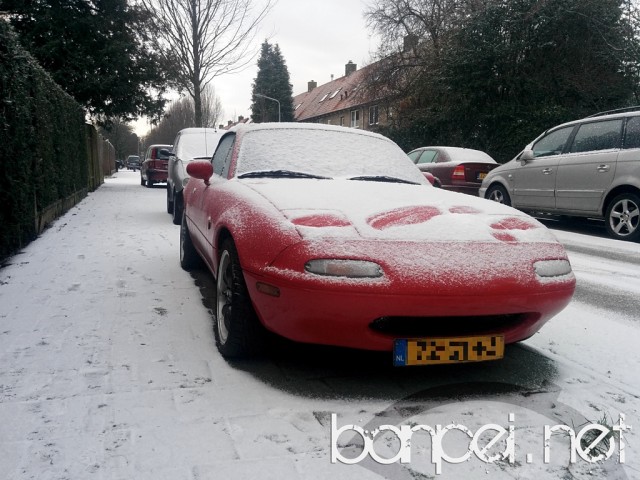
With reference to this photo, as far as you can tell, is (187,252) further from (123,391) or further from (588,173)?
(588,173)

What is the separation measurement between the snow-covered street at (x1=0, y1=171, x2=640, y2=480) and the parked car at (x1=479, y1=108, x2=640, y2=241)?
3920 mm

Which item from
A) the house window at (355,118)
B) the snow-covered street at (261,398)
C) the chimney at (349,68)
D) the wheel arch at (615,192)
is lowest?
the snow-covered street at (261,398)

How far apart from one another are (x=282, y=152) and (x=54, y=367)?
210 centimetres

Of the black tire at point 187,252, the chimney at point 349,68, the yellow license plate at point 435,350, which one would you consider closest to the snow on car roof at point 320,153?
the black tire at point 187,252

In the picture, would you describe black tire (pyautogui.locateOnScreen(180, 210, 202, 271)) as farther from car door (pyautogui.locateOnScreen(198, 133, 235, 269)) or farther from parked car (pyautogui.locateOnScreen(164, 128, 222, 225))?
parked car (pyautogui.locateOnScreen(164, 128, 222, 225))

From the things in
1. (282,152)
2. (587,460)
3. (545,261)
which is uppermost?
(282,152)

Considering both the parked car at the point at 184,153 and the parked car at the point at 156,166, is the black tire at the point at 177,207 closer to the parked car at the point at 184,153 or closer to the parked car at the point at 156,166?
the parked car at the point at 184,153

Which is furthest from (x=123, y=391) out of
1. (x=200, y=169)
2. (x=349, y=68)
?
(x=349, y=68)

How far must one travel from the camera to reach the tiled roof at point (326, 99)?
167 feet

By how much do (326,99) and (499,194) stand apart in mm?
47621

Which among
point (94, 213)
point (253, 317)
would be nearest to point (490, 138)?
point (94, 213)

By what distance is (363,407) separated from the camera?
102 inches

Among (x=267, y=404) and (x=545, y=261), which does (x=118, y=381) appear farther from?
(x=545, y=261)

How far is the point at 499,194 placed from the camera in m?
10.5
